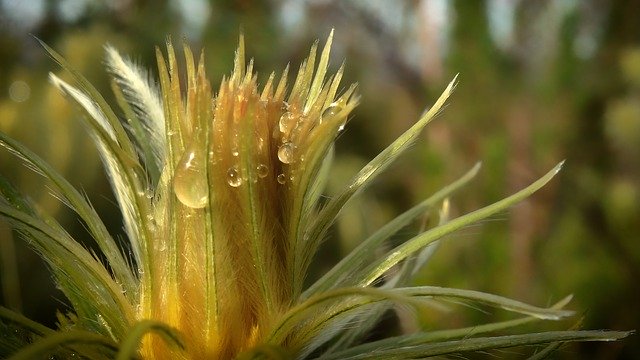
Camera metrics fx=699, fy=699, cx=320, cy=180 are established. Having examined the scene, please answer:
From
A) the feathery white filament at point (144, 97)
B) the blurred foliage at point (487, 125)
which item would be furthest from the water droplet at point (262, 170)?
the blurred foliage at point (487, 125)

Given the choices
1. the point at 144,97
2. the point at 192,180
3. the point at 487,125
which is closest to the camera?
the point at 192,180

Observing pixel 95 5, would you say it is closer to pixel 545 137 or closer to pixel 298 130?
pixel 545 137

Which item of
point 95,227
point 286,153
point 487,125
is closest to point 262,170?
point 286,153

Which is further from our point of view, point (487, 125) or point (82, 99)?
point (487, 125)

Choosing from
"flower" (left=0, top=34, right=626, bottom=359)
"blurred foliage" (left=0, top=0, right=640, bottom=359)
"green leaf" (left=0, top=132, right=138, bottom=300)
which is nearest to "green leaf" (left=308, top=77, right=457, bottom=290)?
"flower" (left=0, top=34, right=626, bottom=359)

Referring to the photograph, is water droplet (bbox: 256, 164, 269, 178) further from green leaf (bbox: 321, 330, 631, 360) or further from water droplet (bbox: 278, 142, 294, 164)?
green leaf (bbox: 321, 330, 631, 360)

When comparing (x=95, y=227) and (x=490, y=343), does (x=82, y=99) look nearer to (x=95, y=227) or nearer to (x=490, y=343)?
(x=95, y=227)

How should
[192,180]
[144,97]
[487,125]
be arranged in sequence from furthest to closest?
1. [487,125]
2. [144,97]
3. [192,180]
